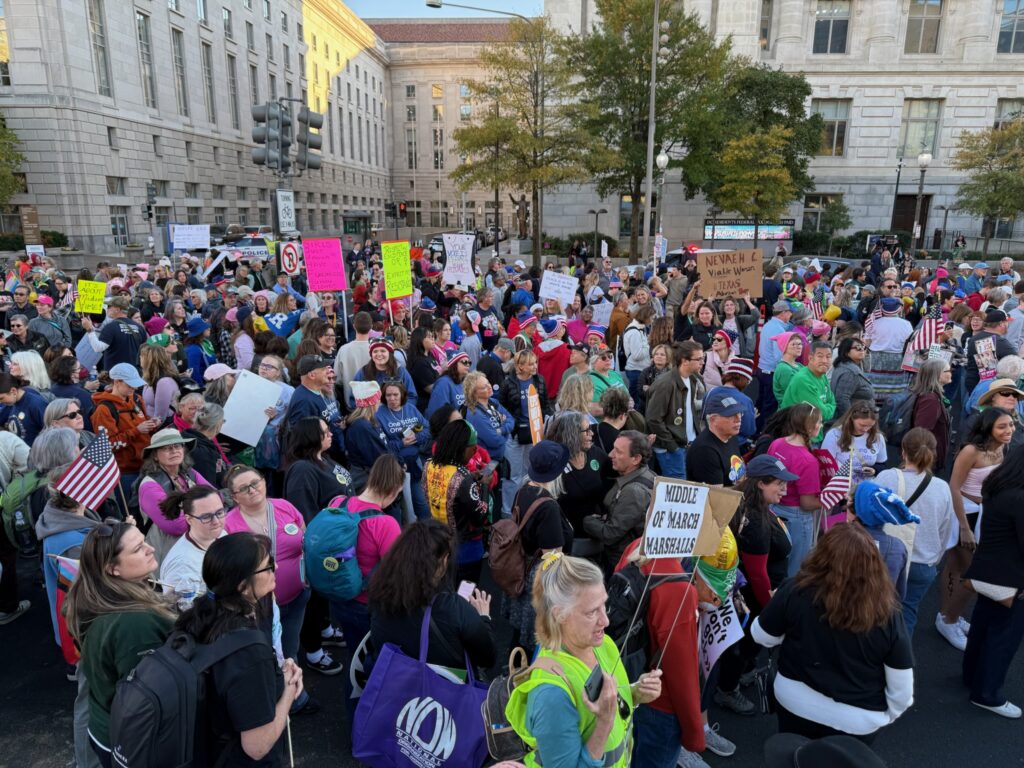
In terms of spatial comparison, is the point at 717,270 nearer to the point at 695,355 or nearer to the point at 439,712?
the point at 695,355

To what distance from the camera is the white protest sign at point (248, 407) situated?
5.69 meters

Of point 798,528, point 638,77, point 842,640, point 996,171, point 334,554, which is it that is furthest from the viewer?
point 996,171

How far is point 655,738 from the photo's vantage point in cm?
Answer: 322

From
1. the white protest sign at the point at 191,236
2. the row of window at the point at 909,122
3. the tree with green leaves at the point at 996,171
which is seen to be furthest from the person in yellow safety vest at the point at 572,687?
the row of window at the point at 909,122

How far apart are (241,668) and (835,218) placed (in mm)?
43564

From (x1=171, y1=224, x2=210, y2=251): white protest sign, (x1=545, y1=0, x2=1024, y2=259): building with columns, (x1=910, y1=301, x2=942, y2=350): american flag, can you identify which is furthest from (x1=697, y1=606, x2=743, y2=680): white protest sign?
(x1=545, y1=0, x2=1024, y2=259): building with columns

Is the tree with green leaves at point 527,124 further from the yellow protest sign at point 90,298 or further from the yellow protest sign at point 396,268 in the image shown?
the yellow protest sign at point 90,298

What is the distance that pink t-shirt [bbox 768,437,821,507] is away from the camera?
460cm

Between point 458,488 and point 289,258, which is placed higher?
point 289,258

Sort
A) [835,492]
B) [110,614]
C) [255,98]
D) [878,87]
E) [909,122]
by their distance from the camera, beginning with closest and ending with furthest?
[110,614] → [835,492] → [878,87] → [909,122] → [255,98]

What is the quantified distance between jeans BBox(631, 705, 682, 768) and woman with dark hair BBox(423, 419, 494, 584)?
63.0 inches

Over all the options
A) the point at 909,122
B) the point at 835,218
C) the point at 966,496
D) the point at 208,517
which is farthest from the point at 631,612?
the point at 909,122

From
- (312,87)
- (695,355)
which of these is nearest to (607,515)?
(695,355)

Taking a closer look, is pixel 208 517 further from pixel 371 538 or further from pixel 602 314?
pixel 602 314
